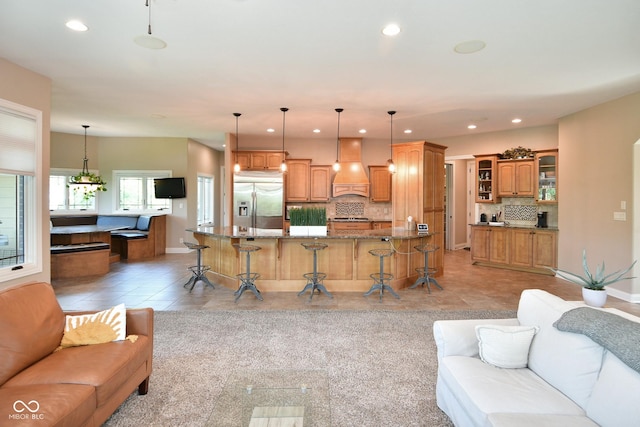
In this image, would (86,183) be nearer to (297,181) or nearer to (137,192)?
(137,192)

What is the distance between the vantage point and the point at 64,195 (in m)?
8.09

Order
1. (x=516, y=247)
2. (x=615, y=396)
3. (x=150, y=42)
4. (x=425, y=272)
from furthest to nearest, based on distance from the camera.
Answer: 1. (x=516, y=247)
2. (x=425, y=272)
3. (x=150, y=42)
4. (x=615, y=396)

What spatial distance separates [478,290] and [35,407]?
17.7ft

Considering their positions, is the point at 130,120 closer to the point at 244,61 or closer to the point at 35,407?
the point at 244,61

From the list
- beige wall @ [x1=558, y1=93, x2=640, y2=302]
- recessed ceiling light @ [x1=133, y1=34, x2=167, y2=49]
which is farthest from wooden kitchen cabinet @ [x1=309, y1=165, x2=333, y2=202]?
recessed ceiling light @ [x1=133, y1=34, x2=167, y2=49]

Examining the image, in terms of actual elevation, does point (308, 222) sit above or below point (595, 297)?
above

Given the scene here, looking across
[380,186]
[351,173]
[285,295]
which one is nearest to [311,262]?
[285,295]

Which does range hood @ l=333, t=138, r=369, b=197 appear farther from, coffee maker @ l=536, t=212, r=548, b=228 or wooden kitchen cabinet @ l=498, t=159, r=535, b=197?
coffee maker @ l=536, t=212, r=548, b=228

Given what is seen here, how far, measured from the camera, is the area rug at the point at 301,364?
2166mm

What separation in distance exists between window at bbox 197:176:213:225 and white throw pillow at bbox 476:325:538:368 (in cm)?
853

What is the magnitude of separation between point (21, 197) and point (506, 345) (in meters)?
5.27

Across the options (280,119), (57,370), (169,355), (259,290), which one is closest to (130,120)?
(280,119)

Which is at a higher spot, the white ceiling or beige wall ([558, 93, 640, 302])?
the white ceiling
